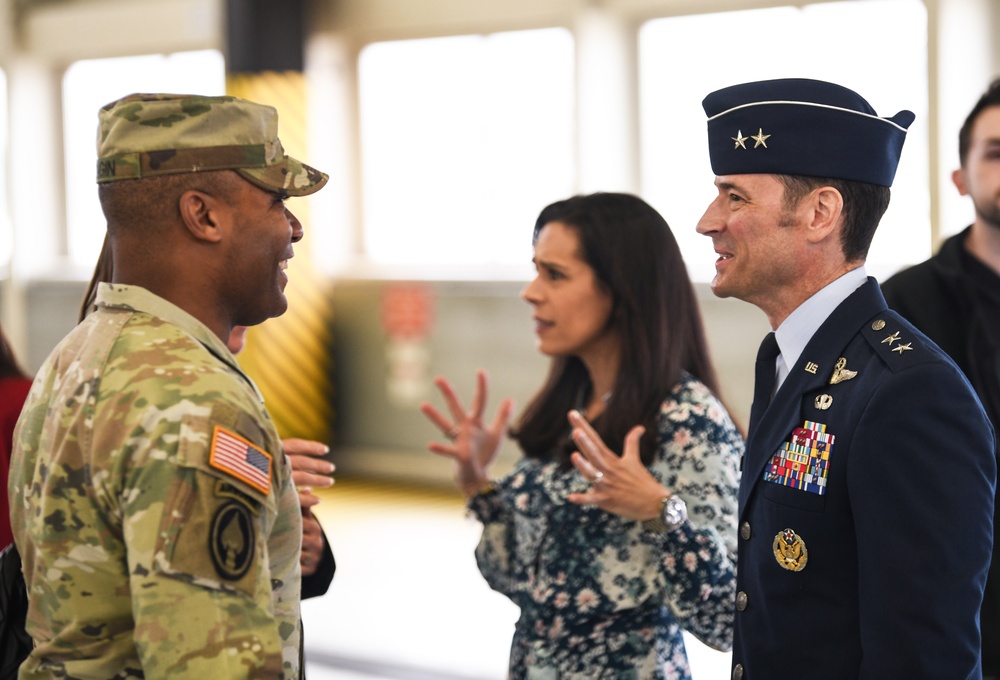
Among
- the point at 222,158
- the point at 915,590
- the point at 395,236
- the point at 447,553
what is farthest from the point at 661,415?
the point at 395,236

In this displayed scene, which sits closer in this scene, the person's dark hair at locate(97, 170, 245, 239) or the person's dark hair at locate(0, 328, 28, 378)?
the person's dark hair at locate(97, 170, 245, 239)

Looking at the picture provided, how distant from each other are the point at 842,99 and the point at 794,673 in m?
0.82

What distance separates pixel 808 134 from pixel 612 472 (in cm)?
75

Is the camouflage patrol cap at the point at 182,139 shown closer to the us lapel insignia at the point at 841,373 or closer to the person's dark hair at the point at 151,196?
the person's dark hair at the point at 151,196

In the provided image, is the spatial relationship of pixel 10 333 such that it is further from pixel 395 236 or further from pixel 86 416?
pixel 86 416

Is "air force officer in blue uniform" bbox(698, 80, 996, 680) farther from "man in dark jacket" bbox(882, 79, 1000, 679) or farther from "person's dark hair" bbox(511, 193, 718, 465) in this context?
"man in dark jacket" bbox(882, 79, 1000, 679)

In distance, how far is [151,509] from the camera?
1272mm

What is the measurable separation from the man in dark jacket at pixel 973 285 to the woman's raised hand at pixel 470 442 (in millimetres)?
915

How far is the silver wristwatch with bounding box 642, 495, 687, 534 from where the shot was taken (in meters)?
2.16

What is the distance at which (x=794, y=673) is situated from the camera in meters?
1.60

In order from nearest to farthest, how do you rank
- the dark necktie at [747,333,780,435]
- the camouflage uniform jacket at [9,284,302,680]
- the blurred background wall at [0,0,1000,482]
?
1. the camouflage uniform jacket at [9,284,302,680]
2. the dark necktie at [747,333,780,435]
3. the blurred background wall at [0,0,1000,482]

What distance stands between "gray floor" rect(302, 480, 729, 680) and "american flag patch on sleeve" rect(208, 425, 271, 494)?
291 cm

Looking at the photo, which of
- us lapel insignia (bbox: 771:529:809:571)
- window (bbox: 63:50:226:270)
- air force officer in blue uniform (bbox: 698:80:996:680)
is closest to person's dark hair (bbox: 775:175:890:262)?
air force officer in blue uniform (bbox: 698:80:996:680)

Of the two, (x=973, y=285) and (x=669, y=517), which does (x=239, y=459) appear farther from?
(x=973, y=285)
